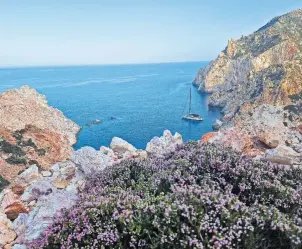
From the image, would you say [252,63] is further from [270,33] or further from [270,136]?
[270,136]

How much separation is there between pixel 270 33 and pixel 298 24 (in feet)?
51.0

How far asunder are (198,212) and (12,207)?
9371 mm

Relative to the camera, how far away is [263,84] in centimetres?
11712

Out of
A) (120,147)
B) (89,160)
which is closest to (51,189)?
(89,160)

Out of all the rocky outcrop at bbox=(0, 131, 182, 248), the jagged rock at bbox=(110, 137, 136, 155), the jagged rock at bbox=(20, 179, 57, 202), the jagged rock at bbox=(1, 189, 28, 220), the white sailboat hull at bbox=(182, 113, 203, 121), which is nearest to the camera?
the rocky outcrop at bbox=(0, 131, 182, 248)

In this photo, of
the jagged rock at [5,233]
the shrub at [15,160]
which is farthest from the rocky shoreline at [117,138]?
the shrub at [15,160]

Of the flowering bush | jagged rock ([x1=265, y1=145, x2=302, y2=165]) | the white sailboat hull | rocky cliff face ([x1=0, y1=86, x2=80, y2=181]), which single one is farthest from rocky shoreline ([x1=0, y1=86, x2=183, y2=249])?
the white sailboat hull

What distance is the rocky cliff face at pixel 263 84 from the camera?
54.6 ft

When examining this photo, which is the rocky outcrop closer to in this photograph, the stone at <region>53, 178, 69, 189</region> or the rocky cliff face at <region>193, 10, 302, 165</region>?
the stone at <region>53, 178, 69, 189</region>

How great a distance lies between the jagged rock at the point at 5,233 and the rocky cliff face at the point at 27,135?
39.2m

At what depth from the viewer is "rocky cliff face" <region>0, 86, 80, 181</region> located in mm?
A: 58250

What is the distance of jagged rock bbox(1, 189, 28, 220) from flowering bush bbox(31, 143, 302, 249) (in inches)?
222

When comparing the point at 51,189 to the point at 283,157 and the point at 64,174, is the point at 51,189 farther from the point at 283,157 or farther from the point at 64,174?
the point at 283,157

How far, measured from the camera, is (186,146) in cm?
1106
